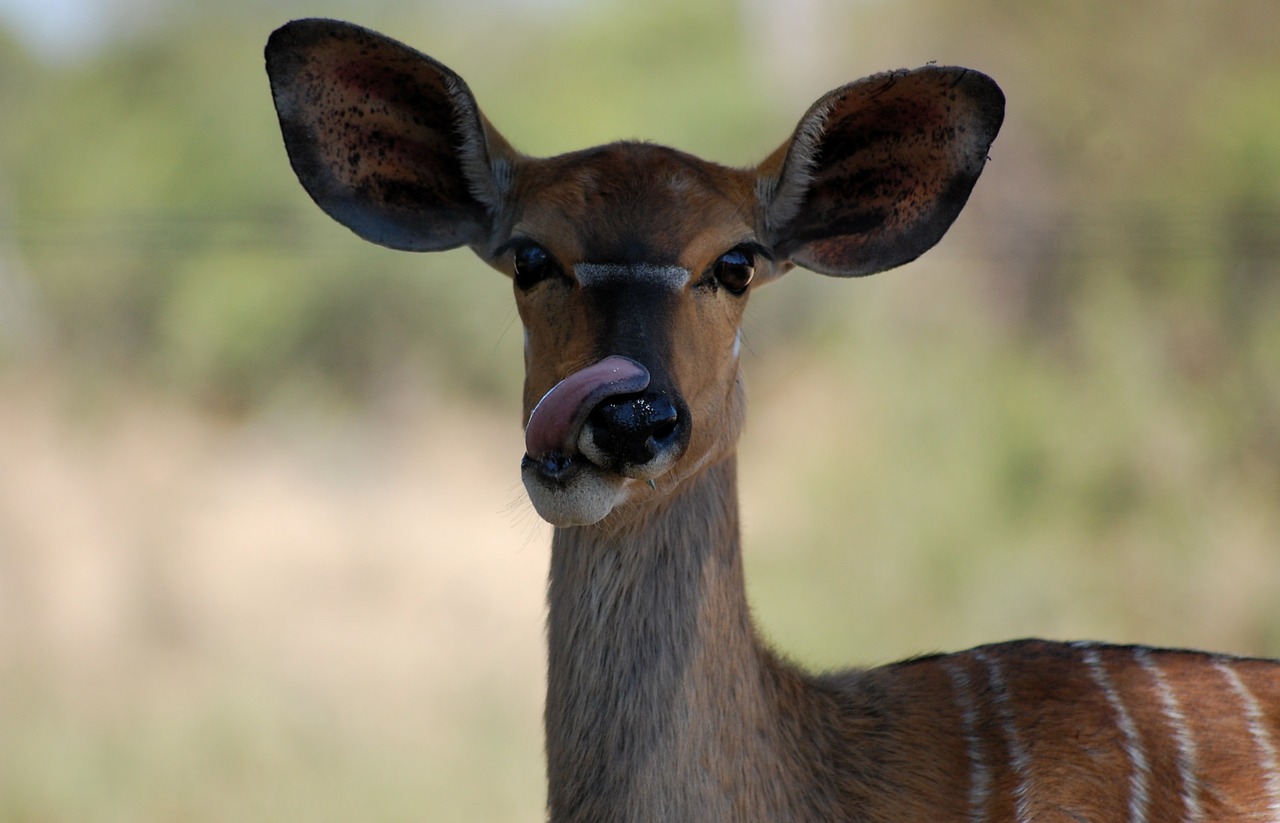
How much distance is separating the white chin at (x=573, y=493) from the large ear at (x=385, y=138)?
3.48 feet

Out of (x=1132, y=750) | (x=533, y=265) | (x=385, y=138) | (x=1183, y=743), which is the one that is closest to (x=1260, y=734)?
(x=1183, y=743)

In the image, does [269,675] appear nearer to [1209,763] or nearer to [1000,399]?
[1000,399]

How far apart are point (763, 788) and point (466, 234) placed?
1.52 metres

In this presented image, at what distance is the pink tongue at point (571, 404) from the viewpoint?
8.73 feet

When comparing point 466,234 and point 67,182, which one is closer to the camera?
point 466,234

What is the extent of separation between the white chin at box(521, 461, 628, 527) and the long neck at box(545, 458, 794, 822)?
39 centimetres

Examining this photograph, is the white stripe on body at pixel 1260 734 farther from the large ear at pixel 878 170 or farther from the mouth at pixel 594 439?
the mouth at pixel 594 439

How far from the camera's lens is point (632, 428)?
8.77 feet

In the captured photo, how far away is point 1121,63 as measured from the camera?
13.1m

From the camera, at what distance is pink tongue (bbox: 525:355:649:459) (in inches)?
105

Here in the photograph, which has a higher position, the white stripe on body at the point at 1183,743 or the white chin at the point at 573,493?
the white chin at the point at 573,493

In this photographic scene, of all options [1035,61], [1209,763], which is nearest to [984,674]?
[1209,763]

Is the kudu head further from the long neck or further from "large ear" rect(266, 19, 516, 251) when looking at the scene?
the long neck

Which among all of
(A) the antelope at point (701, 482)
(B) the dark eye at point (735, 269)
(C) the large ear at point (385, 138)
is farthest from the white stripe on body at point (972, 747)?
(C) the large ear at point (385, 138)
